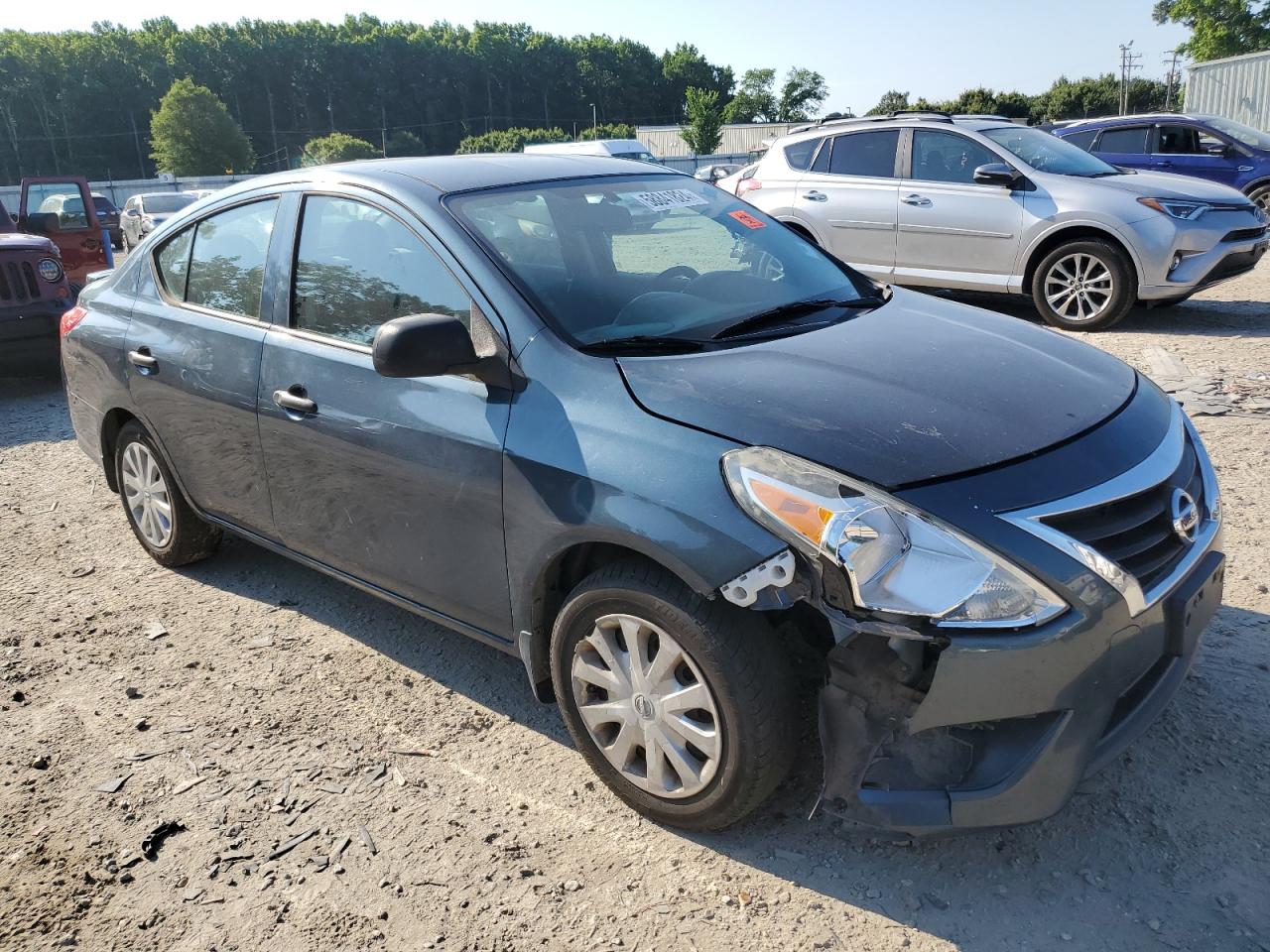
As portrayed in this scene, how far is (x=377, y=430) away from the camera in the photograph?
10.1ft

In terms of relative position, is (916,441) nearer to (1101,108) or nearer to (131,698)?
(131,698)

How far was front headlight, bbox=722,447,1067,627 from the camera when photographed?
6.94ft

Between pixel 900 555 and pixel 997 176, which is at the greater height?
pixel 997 176

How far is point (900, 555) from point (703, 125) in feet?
200

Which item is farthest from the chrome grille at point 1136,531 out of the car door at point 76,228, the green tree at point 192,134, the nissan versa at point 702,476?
the green tree at point 192,134

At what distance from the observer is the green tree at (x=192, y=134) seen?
6400 cm

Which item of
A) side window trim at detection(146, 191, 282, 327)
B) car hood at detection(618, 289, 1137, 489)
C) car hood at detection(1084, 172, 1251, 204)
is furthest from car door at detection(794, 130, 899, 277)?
side window trim at detection(146, 191, 282, 327)

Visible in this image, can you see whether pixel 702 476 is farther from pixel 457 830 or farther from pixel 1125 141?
pixel 1125 141

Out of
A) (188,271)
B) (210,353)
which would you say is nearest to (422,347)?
(210,353)

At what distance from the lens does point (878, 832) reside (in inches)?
96.3

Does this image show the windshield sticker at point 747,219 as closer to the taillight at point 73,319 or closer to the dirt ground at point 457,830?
the dirt ground at point 457,830

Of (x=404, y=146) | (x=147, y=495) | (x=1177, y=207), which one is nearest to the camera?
(x=147, y=495)

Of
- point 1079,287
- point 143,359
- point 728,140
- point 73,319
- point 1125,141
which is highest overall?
point 728,140

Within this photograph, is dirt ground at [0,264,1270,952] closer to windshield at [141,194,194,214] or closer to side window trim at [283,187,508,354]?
side window trim at [283,187,508,354]
